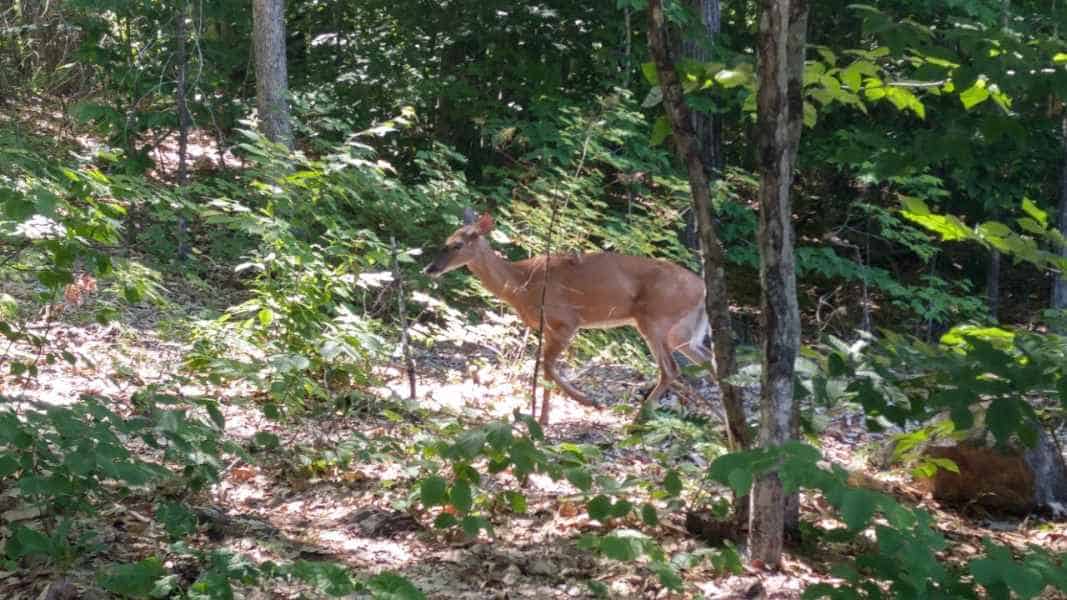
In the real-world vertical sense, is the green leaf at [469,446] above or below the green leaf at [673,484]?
above

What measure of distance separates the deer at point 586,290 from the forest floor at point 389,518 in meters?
1.22

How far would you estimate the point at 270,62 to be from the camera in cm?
1083

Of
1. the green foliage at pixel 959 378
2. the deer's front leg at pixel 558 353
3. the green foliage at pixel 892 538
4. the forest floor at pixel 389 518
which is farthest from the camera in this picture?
the deer's front leg at pixel 558 353

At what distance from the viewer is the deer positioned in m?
8.02

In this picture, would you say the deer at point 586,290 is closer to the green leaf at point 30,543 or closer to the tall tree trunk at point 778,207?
the tall tree trunk at point 778,207

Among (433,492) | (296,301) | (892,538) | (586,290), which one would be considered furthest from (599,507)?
(586,290)

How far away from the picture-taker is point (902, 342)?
3.75 meters

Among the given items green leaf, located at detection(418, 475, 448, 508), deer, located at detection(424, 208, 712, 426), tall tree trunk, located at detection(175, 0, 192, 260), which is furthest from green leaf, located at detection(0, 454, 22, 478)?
tall tree trunk, located at detection(175, 0, 192, 260)

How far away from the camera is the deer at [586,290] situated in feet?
26.3

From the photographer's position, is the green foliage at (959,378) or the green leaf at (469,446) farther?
the green leaf at (469,446)

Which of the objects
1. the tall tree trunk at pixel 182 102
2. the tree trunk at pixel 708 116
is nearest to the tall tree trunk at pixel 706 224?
the tree trunk at pixel 708 116

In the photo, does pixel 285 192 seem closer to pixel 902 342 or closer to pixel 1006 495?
pixel 902 342

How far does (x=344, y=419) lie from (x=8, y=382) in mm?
1937

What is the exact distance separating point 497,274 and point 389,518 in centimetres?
375
